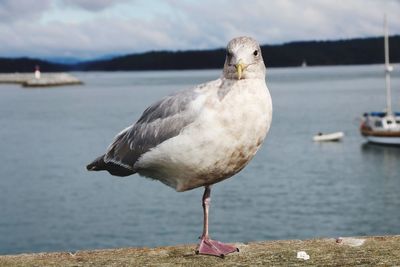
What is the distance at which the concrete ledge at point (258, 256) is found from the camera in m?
3.82

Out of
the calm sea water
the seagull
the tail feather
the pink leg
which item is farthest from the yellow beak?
the calm sea water

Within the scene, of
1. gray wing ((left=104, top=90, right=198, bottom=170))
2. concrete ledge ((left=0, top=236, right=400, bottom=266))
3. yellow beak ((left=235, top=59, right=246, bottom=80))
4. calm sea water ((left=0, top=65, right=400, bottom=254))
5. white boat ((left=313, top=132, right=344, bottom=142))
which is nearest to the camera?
yellow beak ((left=235, top=59, right=246, bottom=80))

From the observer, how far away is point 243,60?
374cm

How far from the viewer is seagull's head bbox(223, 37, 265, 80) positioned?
3732 mm

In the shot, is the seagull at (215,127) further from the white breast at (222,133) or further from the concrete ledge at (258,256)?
the concrete ledge at (258,256)

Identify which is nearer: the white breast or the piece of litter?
the white breast

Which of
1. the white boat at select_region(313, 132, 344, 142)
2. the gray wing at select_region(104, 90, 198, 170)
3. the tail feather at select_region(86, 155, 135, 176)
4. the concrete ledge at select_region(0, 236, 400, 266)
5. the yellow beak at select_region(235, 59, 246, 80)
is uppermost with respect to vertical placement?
the white boat at select_region(313, 132, 344, 142)

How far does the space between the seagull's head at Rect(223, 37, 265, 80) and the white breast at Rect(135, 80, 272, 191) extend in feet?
0.16

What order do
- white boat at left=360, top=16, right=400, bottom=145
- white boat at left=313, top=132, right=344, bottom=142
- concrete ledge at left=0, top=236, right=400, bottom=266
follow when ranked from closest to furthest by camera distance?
concrete ledge at left=0, top=236, right=400, bottom=266 → white boat at left=360, top=16, right=400, bottom=145 → white boat at left=313, top=132, right=344, bottom=142

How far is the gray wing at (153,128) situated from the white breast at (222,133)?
9cm

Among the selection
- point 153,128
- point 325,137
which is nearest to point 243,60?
point 153,128

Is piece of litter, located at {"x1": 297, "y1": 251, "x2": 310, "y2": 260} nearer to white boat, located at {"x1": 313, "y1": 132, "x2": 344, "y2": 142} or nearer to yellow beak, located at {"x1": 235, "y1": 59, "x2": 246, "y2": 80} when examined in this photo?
yellow beak, located at {"x1": 235, "y1": 59, "x2": 246, "y2": 80}

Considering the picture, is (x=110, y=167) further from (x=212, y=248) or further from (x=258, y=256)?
(x=258, y=256)

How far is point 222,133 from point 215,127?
0.17 feet
